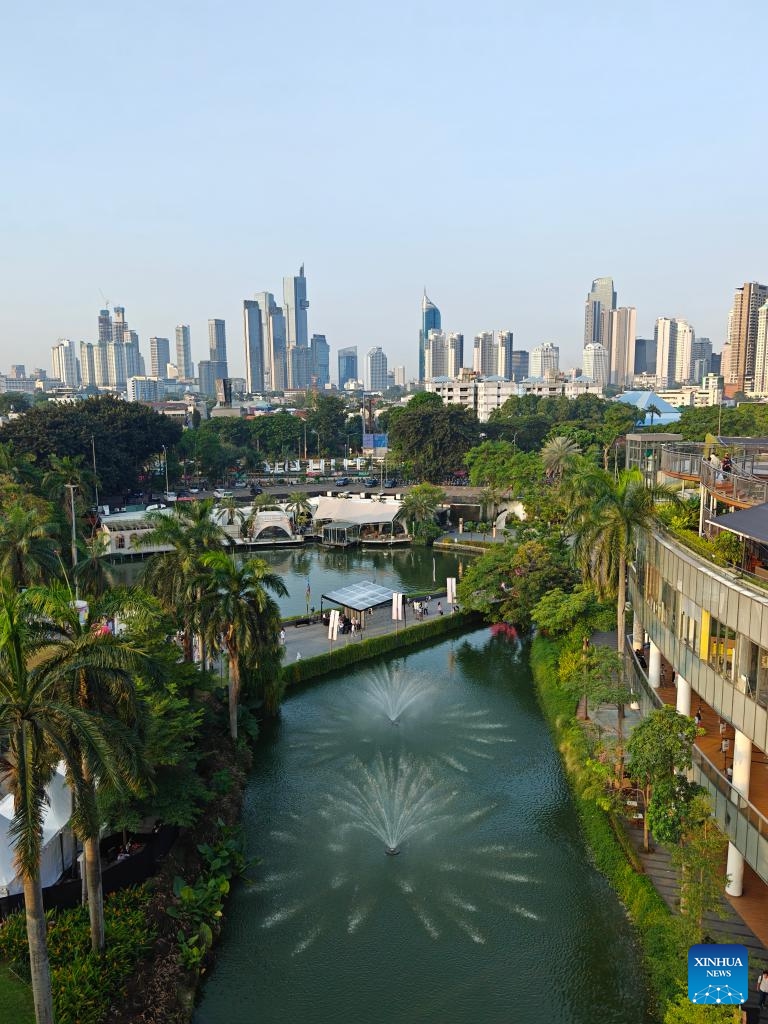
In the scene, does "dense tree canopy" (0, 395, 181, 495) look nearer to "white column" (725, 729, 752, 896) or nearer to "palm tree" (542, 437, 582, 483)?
"palm tree" (542, 437, 582, 483)

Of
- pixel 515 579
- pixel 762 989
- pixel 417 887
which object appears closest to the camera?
pixel 762 989

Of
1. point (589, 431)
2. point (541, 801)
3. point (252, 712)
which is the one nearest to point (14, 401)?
point (589, 431)

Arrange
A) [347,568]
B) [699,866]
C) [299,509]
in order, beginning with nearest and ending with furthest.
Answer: [699,866], [347,568], [299,509]

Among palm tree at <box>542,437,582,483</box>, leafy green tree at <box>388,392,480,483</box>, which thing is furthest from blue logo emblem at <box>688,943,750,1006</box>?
leafy green tree at <box>388,392,480,483</box>

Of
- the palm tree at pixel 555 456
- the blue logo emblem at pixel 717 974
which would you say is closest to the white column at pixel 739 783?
the blue logo emblem at pixel 717 974

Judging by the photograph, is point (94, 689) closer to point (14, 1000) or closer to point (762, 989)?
point (14, 1000)

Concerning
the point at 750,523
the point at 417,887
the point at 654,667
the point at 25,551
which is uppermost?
the point at 750,523

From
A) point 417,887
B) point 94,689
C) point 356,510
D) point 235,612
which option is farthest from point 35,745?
point 356,510
